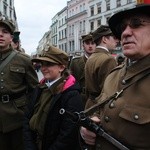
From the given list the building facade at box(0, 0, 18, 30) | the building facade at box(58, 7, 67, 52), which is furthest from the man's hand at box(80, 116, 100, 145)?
the building facade at box(58, 7, 67, 52)

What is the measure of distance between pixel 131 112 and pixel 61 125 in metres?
1.26

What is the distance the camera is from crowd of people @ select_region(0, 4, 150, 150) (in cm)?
203

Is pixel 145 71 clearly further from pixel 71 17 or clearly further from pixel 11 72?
pixel 71 17

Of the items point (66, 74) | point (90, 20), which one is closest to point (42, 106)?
point (66, 74)

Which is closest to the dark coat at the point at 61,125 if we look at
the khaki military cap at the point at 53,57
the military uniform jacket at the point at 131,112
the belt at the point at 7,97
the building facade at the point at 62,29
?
the khaki military cap at the point at 53,57

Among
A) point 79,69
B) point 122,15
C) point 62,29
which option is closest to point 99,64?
point 79,69

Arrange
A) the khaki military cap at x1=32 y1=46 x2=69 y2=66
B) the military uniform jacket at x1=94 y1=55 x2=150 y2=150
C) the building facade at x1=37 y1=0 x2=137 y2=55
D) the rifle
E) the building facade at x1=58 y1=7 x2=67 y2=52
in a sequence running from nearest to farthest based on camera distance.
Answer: the military uniform jacket at x1=94 y1=55 x2=150 y2=150 < the rifle < the khaki military cap at x1=32 y1=46 x2=69 y2=66 < the building facade at x1=37 y1=0 x2=137 y2=55 < the building facade at x1=58 y1=7 x2=67 y2=52

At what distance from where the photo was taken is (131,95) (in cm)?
205

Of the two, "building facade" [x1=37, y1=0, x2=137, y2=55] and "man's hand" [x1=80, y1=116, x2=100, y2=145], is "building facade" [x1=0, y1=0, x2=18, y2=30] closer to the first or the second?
"building facade" [x1=37, y1=0, x2=137, y2=55]

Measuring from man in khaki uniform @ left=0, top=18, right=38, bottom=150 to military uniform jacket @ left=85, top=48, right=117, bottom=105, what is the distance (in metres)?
0.73

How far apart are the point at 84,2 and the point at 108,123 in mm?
61643

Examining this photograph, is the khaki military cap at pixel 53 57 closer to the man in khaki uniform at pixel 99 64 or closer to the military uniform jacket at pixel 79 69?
the man in khaki uniform at pixel 99 64

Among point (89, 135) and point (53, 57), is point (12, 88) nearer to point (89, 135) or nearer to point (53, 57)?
point (53, 57)

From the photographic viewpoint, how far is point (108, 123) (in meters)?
2.13
